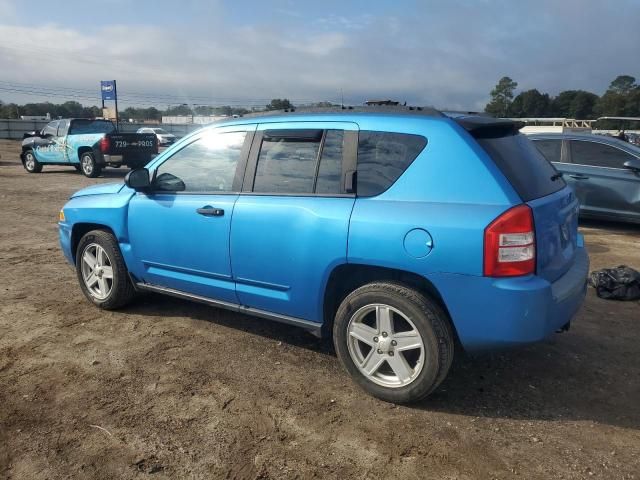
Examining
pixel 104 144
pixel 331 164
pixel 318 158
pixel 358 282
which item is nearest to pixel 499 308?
pixel 358 282

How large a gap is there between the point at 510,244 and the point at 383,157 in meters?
0.94

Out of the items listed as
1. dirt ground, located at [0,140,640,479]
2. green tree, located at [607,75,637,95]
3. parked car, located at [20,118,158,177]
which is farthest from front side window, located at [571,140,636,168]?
green tree, located at [607,75,637,95]

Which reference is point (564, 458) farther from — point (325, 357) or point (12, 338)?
point (12, 338)

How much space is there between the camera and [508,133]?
357 cm

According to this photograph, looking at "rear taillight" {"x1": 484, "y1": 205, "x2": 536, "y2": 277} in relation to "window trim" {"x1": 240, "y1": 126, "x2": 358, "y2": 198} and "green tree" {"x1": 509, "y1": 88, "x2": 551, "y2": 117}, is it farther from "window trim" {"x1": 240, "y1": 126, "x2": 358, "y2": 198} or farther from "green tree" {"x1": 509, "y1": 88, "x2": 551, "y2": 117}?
"green tree" {"x1": 509, "y1": 88, "x2": 551, "y2": 117}

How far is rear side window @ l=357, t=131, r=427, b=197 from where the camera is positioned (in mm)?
3275

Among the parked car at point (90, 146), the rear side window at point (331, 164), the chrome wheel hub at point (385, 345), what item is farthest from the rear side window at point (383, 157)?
the parked car at point (90, 146)

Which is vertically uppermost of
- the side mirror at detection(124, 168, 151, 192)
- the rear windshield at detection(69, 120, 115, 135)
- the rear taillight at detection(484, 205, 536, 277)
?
the rear windshield at detection(69, 120, 115, 135)

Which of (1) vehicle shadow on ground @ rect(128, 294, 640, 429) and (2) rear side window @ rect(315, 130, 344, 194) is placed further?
(2) rear side window @ rect(315, 130, 344, 194)

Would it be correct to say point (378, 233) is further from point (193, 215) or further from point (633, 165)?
point (633, 165)

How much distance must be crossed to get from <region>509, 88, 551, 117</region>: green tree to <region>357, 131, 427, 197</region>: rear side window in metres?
93.1

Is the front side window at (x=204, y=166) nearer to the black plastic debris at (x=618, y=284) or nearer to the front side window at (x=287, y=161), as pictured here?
the front side window at (x=287, y=161)

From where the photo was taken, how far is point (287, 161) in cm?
375

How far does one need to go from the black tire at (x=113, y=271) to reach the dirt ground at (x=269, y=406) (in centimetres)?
12
